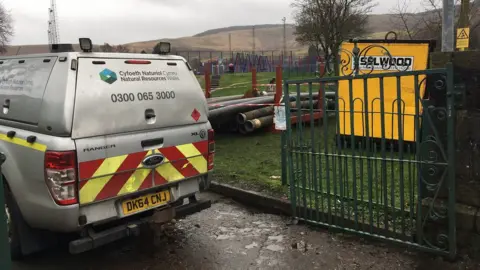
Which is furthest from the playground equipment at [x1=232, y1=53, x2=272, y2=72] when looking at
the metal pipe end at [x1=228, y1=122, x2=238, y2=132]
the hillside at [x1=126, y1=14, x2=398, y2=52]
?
the hillside at [x1=126, y1=14, x2=398, y2=52]

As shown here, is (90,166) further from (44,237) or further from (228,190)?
(228,190)

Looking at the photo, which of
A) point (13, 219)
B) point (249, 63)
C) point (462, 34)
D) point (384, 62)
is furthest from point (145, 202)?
point (249, 63)

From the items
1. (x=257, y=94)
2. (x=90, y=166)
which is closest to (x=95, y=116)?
(x=90, y=166)

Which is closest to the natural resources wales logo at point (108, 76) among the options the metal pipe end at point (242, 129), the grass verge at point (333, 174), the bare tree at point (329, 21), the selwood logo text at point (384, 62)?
the grass verge at point (333, 174)

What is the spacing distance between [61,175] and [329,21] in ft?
86.3

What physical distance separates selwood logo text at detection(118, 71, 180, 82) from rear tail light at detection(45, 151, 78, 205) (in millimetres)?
944

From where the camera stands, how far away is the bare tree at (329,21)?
2764cm

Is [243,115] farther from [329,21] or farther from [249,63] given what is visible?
[249,63]

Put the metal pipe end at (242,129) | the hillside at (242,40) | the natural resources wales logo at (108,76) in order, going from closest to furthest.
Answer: the natural resources wales logo at (108,76)
the metal pipe end at (242,129)
the hillside at (242,40)

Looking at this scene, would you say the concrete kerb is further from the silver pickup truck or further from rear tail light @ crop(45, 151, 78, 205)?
rear tail light @ crop(45, 151, 78, 205)

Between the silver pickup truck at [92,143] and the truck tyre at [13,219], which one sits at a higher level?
the silver pickup truck at [92,143]

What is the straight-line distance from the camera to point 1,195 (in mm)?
2770

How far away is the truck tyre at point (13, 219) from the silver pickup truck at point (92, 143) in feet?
0.04

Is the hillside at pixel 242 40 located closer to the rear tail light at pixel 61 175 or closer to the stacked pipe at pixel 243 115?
the stacked pipe at pixel 243 115
